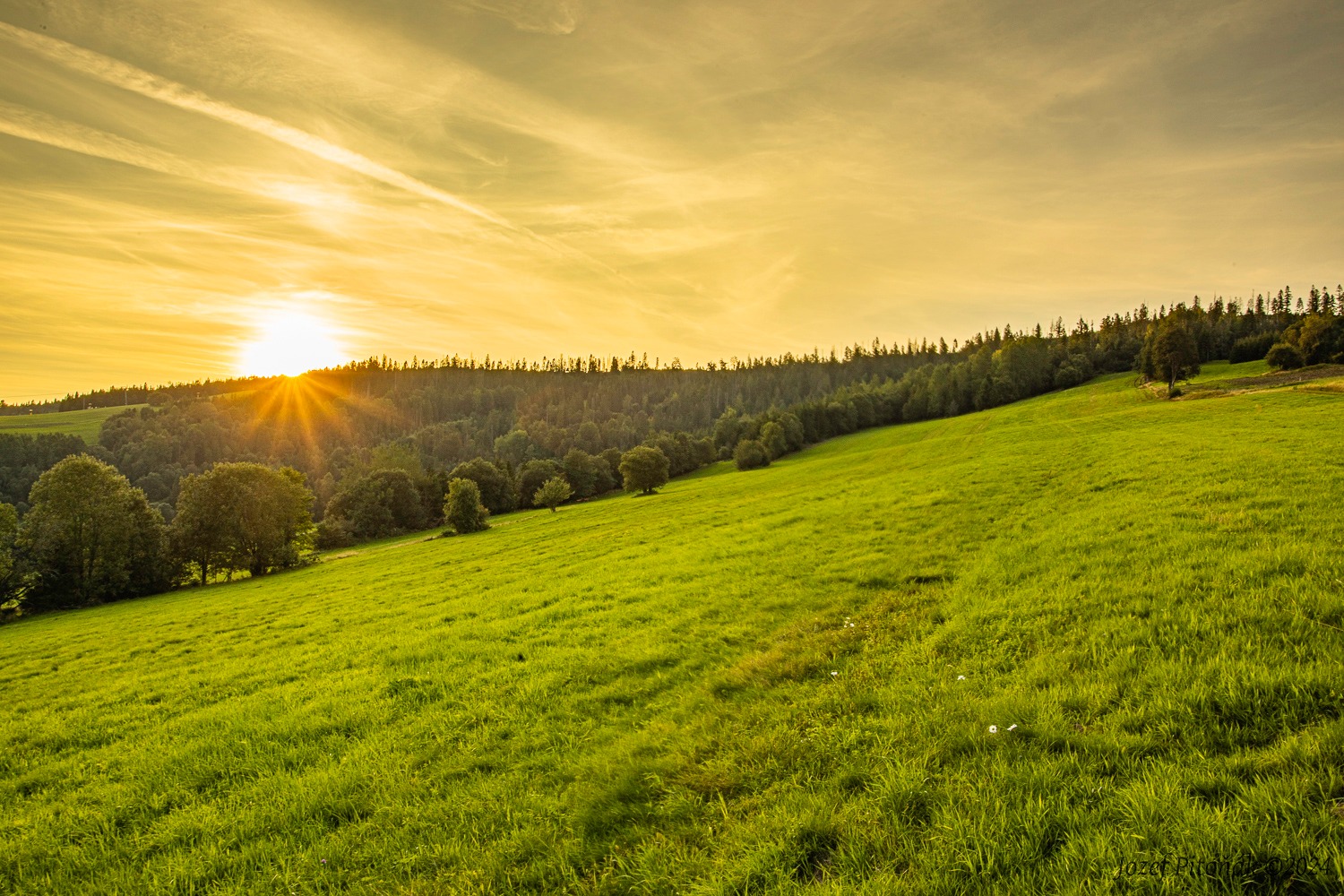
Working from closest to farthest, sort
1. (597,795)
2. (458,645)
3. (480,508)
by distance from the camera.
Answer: (597,795)
(458,645)
(480,508)

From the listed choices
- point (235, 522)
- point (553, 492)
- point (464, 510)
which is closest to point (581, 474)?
point (553, 492)

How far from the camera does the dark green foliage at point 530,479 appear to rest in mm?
107938

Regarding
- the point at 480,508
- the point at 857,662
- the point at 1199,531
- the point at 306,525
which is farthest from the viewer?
the point at 480,508

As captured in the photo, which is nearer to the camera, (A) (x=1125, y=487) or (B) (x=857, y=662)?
(B) (x=857, y=662)

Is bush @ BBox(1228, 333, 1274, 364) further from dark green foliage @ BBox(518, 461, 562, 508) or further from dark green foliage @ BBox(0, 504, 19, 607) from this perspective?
dark green foliage @ BBox(0, 504, 19, 607)

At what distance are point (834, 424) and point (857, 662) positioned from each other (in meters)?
130

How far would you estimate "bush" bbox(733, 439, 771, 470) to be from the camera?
102m

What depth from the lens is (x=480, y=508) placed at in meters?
69.7

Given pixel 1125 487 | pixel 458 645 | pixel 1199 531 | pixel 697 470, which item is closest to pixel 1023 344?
pixel 697 470

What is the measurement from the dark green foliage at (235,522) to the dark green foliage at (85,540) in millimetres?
2648

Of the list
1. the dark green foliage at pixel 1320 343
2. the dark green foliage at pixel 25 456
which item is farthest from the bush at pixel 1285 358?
the dark green foliage at pixel 25 456

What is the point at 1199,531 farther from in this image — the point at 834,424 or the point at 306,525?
the point at 834,424

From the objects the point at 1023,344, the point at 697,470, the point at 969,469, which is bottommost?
the point at 697,470

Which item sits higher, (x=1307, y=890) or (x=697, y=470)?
(x=1307, y=890)
